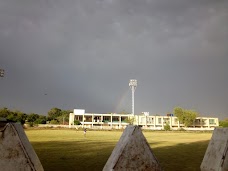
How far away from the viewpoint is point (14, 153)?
6.18 metres

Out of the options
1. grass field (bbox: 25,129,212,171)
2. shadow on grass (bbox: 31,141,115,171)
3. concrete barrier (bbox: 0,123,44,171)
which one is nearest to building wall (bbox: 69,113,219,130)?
grass field (bbox: 25,129,212,171)

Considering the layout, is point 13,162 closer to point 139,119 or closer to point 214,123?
point 139,119

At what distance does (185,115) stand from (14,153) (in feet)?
434

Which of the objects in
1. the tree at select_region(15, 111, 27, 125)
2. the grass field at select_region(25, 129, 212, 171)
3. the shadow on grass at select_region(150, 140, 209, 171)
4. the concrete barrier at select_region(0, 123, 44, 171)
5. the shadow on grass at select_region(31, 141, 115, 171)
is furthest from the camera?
the tree at select_region(15, 111, 27, 125)

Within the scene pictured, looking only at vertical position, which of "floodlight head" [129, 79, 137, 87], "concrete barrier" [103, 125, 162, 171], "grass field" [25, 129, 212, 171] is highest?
"floodlight head" [129, 79, 137, 87]

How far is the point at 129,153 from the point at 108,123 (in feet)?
440

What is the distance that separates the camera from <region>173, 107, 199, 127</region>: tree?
13162 cm

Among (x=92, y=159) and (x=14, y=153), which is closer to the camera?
(x=14, y=153)

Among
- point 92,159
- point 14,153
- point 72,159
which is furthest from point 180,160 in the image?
point 14,153

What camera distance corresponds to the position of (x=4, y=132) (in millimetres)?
6195

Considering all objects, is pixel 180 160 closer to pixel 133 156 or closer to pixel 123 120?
pixel 133 156

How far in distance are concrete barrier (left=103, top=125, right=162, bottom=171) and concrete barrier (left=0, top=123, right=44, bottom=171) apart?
1.96 meters

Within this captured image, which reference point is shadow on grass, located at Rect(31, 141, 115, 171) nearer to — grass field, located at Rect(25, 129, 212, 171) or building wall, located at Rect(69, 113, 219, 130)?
grass field, located at Rect(25, 129, 212, 171)

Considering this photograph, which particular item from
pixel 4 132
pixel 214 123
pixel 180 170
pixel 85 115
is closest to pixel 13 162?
pixel 4 132
